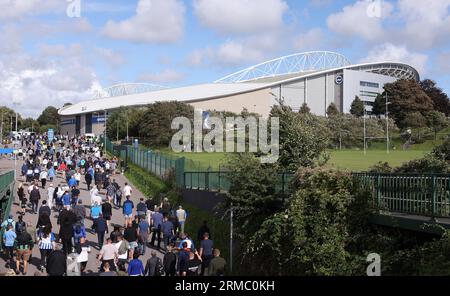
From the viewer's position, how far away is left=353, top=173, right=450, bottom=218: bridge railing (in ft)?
34.6

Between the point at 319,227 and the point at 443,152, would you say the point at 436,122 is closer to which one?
the point at 443,152

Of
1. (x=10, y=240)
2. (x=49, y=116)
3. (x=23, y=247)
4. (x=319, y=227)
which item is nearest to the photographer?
(x=319, y=227)

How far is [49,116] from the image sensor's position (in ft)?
567

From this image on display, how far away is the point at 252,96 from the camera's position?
375ft

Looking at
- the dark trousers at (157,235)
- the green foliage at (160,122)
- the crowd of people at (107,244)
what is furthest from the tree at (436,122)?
the dark trousers at (157,235)

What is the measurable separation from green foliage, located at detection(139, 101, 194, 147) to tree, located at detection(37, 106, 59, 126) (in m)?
104

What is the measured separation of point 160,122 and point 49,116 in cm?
11422

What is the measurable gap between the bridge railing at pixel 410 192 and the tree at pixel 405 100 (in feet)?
256

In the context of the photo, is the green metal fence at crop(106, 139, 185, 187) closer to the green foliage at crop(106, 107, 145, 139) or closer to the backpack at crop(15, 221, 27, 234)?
the backpack at crop(15, 221, 27, 234)

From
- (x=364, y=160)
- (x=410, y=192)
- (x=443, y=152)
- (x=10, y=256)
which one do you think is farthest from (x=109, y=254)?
(x=364, y=160)

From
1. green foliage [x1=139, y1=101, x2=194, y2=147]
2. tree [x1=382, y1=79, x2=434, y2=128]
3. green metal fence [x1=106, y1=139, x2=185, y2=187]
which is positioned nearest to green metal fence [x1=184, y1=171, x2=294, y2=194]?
green metal fence [x1=106, y1=139, x2=185, y2=187]

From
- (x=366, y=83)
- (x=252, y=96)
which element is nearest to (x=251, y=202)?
(x=252, y=96)

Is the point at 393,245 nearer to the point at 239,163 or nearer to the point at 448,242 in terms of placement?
the point at 448,242
